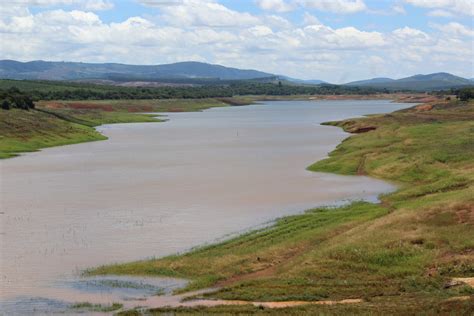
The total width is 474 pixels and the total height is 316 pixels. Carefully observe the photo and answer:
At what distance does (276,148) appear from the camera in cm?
9038

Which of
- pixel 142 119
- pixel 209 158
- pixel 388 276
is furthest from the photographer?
pixel 142 119

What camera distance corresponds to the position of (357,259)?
→ 31766 mm

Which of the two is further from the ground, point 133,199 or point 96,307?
point 133,199

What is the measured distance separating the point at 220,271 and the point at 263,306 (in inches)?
250

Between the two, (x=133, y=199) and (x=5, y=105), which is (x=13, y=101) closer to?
(x=5, y=105)

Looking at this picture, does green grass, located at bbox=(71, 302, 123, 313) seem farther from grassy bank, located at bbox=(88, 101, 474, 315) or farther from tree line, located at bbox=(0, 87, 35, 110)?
tree line, located at bbox=(0, 87, 35, 110)

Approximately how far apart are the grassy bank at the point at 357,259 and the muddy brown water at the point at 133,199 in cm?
257

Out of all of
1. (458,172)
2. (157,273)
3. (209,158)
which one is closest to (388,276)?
(157,273)

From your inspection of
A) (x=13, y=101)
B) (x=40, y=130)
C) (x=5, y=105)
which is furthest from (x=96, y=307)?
(x=13, y=101)

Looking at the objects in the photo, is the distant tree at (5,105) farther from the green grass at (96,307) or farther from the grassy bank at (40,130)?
the green grass at (96,307)

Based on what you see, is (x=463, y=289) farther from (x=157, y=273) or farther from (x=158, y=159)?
(x=158, y=159)

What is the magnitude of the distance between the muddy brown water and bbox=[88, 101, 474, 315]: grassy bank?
2570 millimetres

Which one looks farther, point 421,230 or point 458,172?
point 458,172

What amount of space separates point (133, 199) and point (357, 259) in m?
23.8
